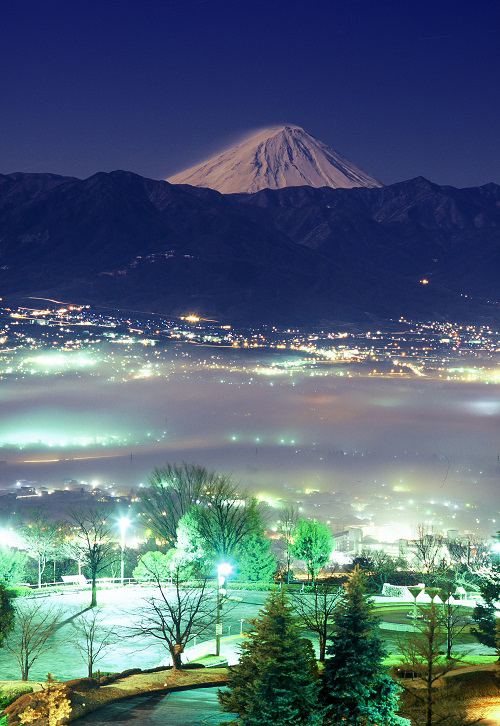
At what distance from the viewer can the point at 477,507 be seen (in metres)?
87.9

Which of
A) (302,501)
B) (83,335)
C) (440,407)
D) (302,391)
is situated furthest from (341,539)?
(83,335)

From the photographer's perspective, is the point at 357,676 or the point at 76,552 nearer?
the point at 357,676

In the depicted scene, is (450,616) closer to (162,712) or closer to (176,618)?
(176,618)

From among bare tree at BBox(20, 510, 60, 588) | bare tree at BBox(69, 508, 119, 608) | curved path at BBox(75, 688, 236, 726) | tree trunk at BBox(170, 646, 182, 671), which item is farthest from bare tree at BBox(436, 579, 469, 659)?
bare tree at BBox(20, 510, 60, 588)

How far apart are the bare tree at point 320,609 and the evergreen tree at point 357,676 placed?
2640 mm

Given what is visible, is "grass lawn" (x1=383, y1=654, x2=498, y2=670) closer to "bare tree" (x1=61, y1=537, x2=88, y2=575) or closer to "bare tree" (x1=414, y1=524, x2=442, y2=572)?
"bare tree" (x1=414, y1=524, x2=442, y2=572)

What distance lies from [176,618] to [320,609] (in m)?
6.00

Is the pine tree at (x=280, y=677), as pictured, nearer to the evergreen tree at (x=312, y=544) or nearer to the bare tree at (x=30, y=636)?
the bare tree at (x=30, y=636)

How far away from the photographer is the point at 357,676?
1902 cm

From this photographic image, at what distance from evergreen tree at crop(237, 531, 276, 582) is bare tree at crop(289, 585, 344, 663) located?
6.22 m

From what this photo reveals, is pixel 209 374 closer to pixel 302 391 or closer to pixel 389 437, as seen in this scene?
pixel 302 391

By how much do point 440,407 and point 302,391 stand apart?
85.3 feet

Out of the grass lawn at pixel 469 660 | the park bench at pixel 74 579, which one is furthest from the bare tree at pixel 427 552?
the park bench at pixel 74 579

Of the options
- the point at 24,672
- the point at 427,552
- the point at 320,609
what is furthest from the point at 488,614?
the point at 427,552
